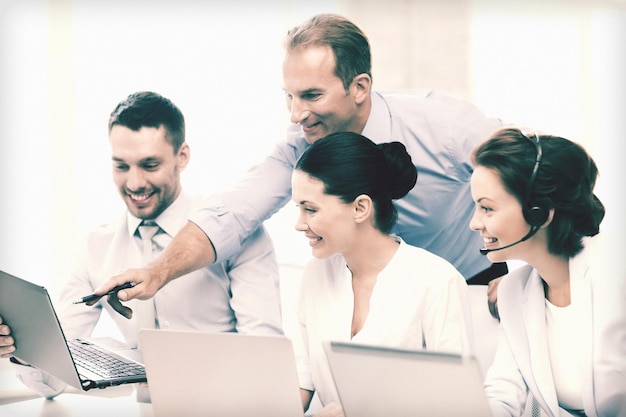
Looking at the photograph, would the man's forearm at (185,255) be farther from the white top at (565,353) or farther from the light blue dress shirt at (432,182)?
the white top at (565,353)

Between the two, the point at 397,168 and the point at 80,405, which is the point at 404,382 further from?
the point at 80,405

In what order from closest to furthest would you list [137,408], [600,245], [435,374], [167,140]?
[435,374] → [600,245] → [137,408] → [167,140]

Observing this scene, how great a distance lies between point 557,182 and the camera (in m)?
1.83

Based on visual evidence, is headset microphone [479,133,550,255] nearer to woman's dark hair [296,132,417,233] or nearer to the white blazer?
the white blazer

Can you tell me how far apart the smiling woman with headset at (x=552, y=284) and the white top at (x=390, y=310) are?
0.44ft

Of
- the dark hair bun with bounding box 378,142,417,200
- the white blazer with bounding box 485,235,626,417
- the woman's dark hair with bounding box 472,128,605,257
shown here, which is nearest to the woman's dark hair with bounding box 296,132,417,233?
the dark hair bun with bounding box 378,142,417,200

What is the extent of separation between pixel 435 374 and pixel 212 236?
3.70ft

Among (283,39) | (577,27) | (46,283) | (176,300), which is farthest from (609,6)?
(46,283)

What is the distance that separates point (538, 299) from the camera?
6.19 ft

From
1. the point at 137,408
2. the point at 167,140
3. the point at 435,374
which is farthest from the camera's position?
the point at 167,140

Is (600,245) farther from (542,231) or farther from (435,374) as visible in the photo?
(435,374)

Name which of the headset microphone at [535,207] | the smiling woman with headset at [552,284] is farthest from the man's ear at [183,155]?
the headset microphone at [535,207]

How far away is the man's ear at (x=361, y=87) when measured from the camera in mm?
2297

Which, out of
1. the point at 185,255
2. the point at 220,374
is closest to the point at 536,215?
the point at 220,374
